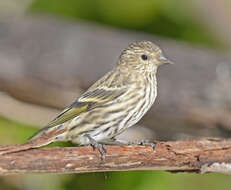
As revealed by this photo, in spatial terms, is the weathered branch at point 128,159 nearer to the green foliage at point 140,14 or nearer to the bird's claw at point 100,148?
the bird's claw at point 100,148

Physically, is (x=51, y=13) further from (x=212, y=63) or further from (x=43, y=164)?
(x=43, y=164)

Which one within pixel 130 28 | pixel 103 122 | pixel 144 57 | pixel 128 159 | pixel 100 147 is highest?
pixel 130 28

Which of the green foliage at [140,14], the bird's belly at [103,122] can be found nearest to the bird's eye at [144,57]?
the bird's belly at [103,122]

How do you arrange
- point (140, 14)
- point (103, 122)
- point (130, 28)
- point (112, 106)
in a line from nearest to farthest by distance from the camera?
point (103, 122)
point (112, 106)
point (140, 14)
point (130, 28)

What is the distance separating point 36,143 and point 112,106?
41.1 inches

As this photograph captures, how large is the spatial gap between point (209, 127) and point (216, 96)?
0.45m

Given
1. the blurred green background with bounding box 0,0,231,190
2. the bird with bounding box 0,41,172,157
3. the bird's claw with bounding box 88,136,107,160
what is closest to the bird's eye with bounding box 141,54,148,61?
the bird with bounding box 0,41,172,157

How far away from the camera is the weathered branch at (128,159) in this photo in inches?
167

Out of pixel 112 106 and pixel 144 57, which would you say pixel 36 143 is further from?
pixel 144 57

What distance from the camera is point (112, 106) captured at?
5211 mm

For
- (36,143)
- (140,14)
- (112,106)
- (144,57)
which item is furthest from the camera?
(140,14)

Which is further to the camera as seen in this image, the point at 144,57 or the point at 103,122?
the point at 144,57

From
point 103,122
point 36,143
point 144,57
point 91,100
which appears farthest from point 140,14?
point 36,143

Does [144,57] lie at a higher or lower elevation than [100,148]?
higher
